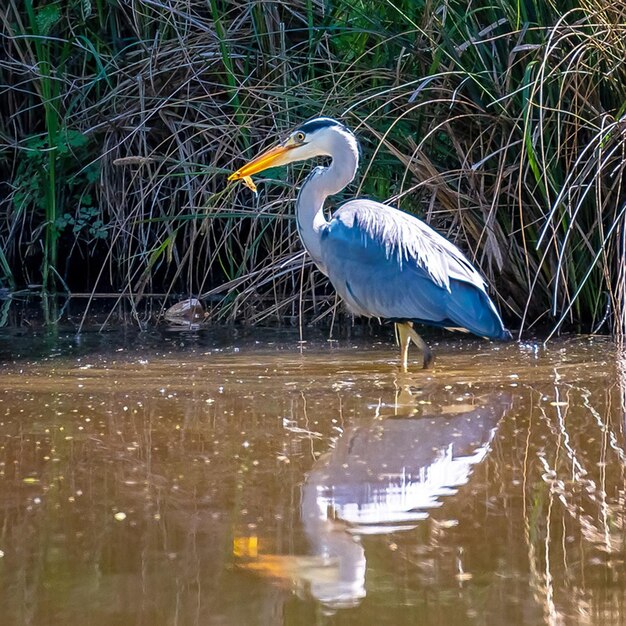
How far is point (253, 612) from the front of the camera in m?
2.40

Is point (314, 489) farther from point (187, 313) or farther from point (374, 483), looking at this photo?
point (187, 313)

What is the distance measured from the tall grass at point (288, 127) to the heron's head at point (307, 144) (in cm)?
18

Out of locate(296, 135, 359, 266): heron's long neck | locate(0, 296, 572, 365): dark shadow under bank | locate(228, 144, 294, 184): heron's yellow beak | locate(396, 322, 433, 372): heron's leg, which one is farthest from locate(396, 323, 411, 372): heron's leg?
locate(228, 144, 294, 184): heron's yellow beak

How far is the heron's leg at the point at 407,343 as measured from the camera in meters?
5.15

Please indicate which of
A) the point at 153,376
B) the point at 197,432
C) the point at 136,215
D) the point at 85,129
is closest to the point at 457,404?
the point at 197,432

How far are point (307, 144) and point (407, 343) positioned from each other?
120cm

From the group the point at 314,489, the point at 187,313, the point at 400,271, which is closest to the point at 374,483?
the point at 314,489

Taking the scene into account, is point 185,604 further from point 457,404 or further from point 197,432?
point 457,404

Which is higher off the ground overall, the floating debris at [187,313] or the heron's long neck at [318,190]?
the heron's long neck at [318,190]

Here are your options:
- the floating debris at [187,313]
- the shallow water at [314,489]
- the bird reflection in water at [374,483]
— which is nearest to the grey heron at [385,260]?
the shallow water at [314,489]

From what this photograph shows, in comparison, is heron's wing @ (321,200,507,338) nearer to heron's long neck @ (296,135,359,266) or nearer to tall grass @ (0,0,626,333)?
heron's long neck @ (296,135,359,266)

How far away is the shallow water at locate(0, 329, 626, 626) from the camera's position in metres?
2.46

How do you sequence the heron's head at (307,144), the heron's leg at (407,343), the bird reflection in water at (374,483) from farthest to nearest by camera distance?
the heron's head at (307,144)
the heron's leg at (407,343)
the bird reflection in water at (374,483)

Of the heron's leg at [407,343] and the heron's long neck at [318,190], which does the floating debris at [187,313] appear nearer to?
the heron's long neck at [318,190]
